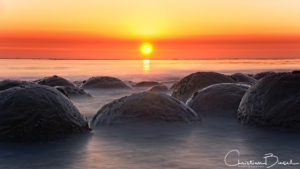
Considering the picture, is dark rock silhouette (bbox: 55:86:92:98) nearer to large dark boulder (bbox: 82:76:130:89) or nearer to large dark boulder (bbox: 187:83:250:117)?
large dark boulder (bbox: 82:76:130:89)

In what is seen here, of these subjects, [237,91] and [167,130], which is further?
[237,91]

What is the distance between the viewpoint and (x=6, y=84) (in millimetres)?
7934

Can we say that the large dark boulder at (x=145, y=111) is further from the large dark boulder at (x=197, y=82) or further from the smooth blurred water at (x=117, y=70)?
the smooth blurred water at (x=117, y=70)

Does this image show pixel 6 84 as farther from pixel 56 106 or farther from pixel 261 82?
pixel 261 82

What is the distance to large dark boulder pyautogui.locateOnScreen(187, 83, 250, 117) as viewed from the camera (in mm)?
7162

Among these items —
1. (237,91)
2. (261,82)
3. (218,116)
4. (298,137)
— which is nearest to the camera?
(298,137)

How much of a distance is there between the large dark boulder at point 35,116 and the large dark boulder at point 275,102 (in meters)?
2.42

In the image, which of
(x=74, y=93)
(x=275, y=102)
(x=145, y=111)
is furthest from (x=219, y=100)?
(x=74, y=93)

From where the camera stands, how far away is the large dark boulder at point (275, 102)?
18.6 ft

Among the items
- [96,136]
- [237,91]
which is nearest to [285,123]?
[237,91]

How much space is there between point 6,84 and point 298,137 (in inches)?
209

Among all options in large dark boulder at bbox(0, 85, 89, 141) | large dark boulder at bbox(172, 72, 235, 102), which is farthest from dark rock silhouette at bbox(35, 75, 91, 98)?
large dark boulder at bbox(0, 85, 89, 141)
